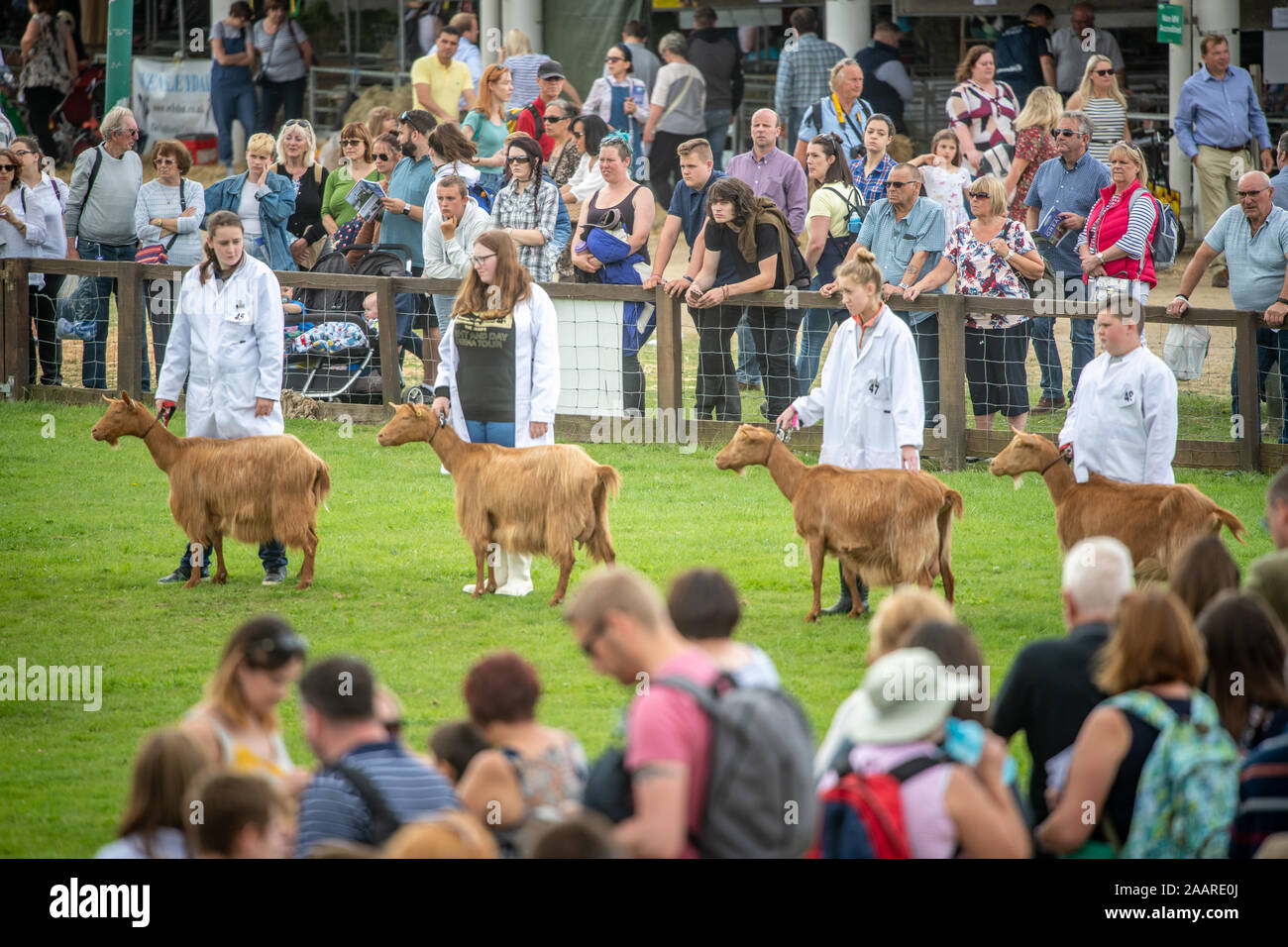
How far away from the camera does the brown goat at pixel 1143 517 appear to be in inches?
333

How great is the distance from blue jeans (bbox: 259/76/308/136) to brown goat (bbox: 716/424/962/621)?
1605cm

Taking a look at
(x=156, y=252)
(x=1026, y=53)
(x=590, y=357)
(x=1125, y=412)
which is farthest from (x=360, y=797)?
(x=1026, y=53)

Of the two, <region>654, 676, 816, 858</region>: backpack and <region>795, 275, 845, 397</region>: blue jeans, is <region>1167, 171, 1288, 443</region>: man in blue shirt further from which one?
<region>654, 676, 816, 858</region>: backpack

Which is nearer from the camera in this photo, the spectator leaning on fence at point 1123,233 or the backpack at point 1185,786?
the backpack at point 1185,786

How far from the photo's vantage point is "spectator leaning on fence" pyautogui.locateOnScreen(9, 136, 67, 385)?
51.5 ft

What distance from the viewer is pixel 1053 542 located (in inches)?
441

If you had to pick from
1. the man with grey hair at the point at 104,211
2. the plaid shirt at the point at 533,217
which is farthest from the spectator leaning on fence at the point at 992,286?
the man with grey hair at the point at 104,211

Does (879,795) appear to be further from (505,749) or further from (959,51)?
(959,51)

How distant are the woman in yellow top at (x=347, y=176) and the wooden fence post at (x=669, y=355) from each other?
11.5 feet

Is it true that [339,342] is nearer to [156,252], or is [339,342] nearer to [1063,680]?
[156,252]

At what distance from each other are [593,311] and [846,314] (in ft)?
7.50

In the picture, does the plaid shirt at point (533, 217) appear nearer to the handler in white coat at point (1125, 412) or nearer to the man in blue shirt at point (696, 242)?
the man in blue shirt at point (696, 242)

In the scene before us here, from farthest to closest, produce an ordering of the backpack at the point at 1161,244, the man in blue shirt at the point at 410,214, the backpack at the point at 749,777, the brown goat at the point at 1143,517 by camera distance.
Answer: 1. the man in blue shirt at the point at 410,214
2. the backpack at the point at 1161,244
3. the brown goat at the point at 1143,517
4. the backpack at the point at 749,777

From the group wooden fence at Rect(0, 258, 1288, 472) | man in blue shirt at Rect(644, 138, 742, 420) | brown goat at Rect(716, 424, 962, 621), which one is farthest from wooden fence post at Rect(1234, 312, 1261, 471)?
man in blue shirt at Rect(644, 138, 742, 420)
